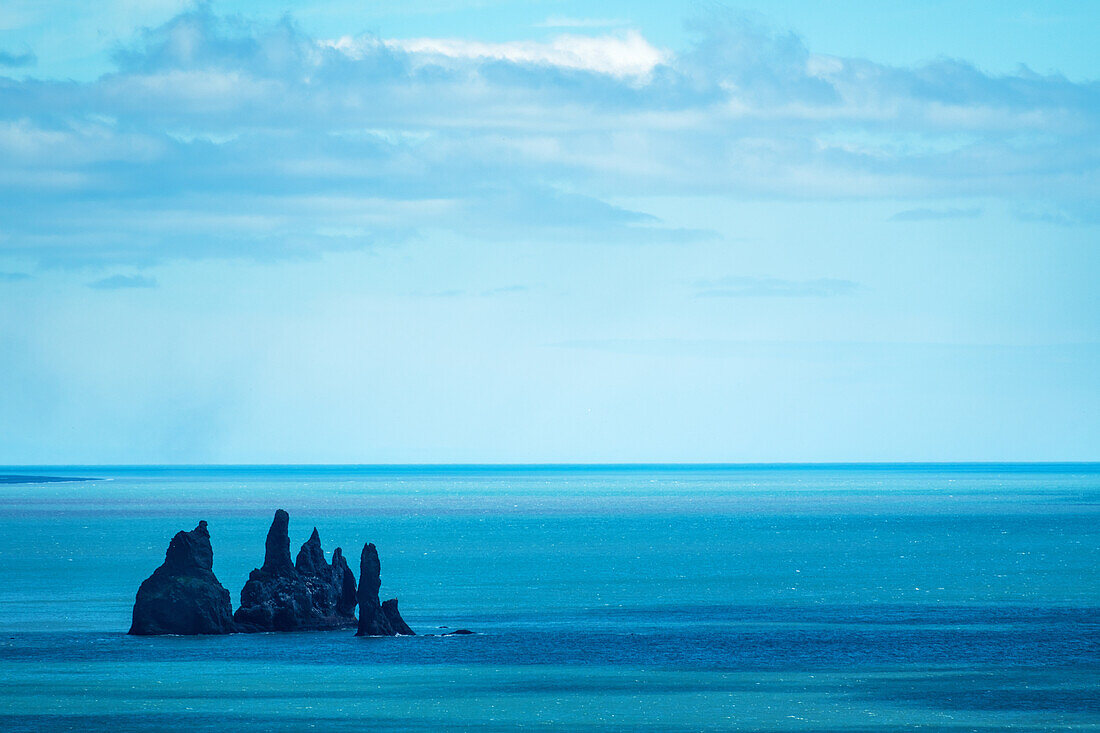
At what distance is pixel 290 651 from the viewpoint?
89.8m

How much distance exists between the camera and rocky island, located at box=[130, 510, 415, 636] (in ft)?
309

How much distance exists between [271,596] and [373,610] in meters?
7.60

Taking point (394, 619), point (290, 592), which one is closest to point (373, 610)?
point (394, 619)

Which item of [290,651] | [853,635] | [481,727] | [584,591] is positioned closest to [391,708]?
[481,727]

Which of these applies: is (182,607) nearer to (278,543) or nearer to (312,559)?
(278,543)

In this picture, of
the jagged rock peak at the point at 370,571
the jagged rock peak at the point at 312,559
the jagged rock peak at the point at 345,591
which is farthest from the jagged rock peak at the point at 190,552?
the jagged rock peak at the point at 345,591

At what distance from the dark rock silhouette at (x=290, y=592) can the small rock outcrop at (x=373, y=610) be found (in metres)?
4.03

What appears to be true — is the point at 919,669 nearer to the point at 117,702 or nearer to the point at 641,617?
the point at 641,617

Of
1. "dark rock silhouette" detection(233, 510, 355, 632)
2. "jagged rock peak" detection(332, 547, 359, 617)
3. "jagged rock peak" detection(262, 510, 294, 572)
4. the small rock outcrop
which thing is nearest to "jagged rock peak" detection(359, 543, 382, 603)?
the small rock outcrop

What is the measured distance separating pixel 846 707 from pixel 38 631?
5198 centimetres

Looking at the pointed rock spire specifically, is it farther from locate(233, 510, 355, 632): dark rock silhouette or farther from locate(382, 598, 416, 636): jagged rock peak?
locate(233, 510, 355, 632): dark rock silhouette

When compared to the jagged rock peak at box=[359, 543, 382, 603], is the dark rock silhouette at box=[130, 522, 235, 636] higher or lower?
lower

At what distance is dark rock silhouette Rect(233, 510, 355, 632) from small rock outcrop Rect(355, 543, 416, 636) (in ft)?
13.2

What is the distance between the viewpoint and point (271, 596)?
98875 millimetres
